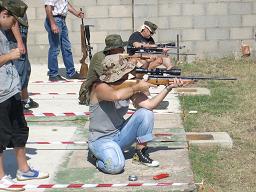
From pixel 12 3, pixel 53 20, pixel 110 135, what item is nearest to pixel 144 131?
pixel 110 135

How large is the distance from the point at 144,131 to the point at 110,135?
0.33 m

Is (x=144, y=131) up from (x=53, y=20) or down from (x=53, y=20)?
down

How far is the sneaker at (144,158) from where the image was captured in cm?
560

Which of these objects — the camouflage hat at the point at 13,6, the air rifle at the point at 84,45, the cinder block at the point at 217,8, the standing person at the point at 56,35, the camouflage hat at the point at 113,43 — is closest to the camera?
the camouflage hat at the point at 13,6

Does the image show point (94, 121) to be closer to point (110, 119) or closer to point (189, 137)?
point (110, 119)

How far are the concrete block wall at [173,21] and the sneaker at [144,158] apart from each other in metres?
6.17

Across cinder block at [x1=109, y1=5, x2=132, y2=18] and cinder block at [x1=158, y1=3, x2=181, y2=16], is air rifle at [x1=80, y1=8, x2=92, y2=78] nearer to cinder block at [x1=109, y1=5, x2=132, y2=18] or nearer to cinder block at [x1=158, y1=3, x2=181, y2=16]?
cinder block at [x1=109, y1=5, x2=132, y2=18]

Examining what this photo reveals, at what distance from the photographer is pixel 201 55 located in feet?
38.7

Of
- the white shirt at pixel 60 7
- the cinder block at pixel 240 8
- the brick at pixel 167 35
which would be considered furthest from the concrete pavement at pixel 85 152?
the cinder block at pixel 240 8

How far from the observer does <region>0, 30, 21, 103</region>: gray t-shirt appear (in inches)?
200

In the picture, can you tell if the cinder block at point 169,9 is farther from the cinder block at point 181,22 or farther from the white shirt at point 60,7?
the white shirt at point 60,7

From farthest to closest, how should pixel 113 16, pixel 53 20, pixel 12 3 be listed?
pixel 113 16
pixel 53 20
pixel 12 3

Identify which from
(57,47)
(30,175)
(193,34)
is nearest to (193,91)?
(57,47)

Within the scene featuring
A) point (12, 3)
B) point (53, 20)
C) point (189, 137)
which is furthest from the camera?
point (53, 20)
